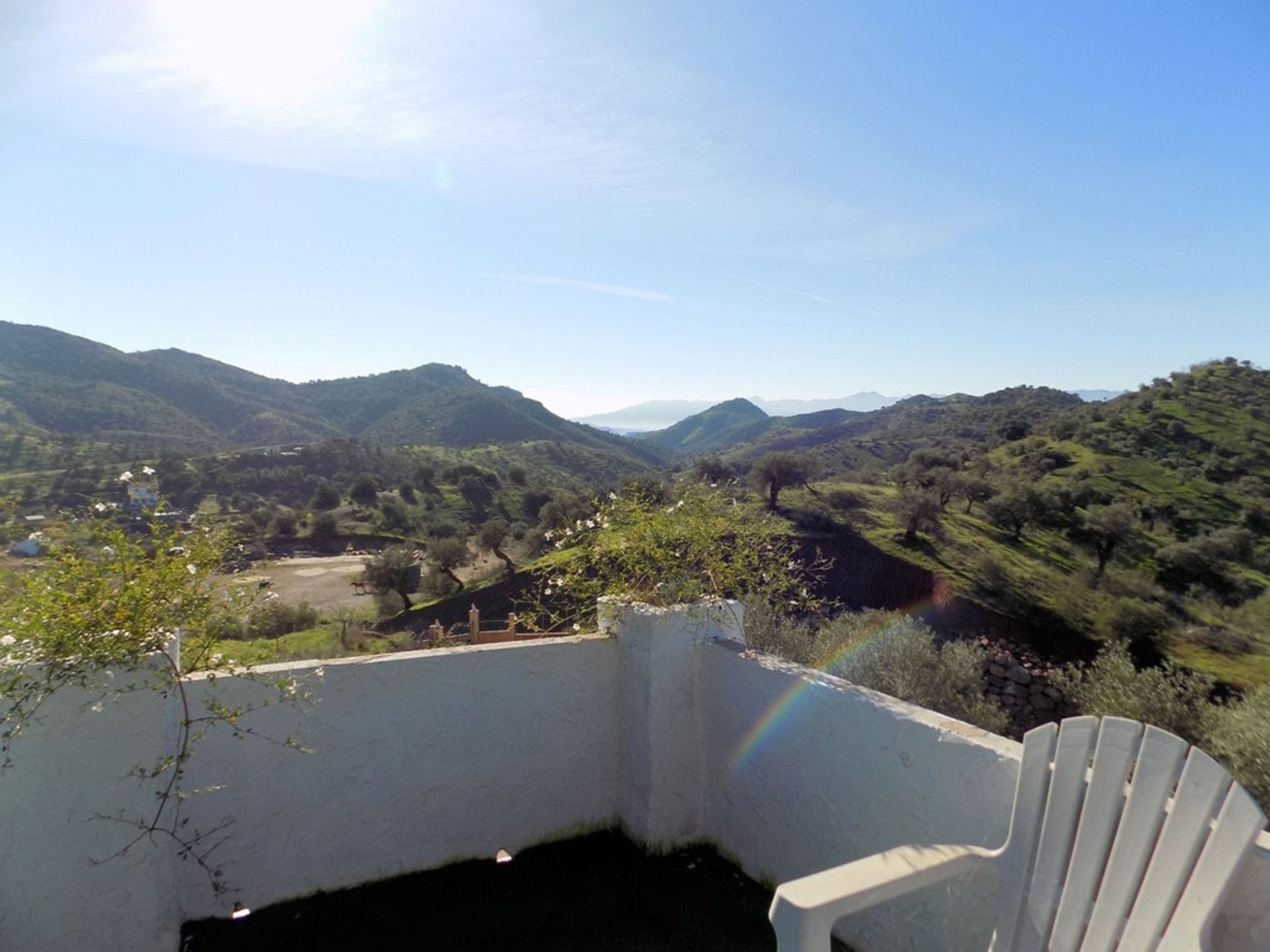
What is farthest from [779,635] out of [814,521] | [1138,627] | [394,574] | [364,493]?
[364,493]

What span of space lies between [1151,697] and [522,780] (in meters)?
7.03

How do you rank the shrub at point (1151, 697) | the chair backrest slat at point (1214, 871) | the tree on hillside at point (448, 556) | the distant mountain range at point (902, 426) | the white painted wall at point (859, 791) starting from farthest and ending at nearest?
the distant mountain range at point (902, 426)
the tree on hillside at point (448, 556)
the shrub at point (1151, 697)
the white painted wall at point (859, 791)
the chair backrest slat at point (1214, 871)

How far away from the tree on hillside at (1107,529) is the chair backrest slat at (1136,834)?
28.6m

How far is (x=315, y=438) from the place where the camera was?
57.2 m

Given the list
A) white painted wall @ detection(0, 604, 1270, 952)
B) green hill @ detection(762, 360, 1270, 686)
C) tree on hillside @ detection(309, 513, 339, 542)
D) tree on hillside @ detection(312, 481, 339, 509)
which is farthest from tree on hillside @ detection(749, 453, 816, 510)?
tree on hillside @ detection(312, 481, 339, 509)

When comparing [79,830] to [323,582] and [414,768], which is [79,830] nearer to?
[414,768]

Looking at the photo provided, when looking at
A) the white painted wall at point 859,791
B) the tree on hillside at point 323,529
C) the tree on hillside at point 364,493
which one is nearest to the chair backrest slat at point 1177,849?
the white painted wall at point 859,791

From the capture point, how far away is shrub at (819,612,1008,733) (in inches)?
307

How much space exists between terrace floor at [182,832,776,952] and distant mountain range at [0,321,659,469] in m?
48.8

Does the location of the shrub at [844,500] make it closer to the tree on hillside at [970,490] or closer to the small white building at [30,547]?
the tree on hillside at [970,490]

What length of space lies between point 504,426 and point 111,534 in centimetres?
6772

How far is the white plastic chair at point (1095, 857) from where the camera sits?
54.9 inches

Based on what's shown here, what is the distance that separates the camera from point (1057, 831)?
1670mm

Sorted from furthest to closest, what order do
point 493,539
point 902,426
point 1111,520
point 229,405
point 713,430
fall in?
1. point 713,430
2. point 902,426
3. point 229,405
4. point 493,539
5. point 1111,520
